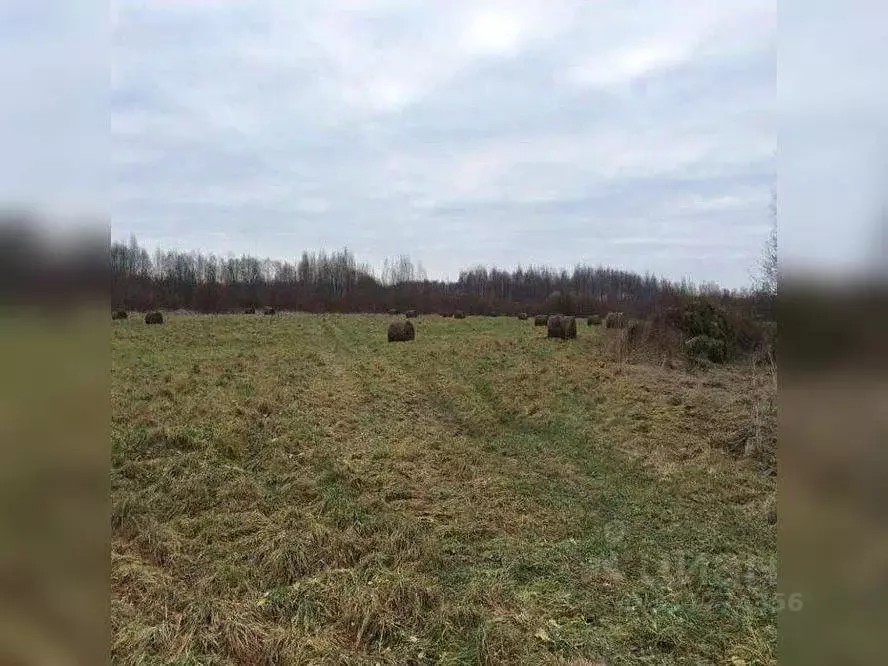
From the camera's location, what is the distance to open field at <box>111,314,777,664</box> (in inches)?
185

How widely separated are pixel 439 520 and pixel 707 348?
42.3ft

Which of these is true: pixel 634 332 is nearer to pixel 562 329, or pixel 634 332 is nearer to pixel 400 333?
pixel 562 329

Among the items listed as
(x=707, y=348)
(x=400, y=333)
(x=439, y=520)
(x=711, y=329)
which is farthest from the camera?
(x=400, y=333)

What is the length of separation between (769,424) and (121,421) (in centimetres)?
1128

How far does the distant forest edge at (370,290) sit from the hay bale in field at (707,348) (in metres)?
1.46

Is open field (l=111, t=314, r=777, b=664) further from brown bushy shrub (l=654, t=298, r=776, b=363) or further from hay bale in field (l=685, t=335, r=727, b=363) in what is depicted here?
brown bushy shrub (l=654, t=298, r=776, b=363)

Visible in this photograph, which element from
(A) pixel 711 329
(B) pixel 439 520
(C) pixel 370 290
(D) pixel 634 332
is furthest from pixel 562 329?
(C) pixel 370 290

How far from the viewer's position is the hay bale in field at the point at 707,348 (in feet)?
56.1

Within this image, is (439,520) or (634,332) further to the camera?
(634,332)

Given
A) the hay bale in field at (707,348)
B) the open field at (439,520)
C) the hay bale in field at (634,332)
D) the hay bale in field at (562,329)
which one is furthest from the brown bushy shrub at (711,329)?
the hay bale in field at (562,329)

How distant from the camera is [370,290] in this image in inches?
3457
